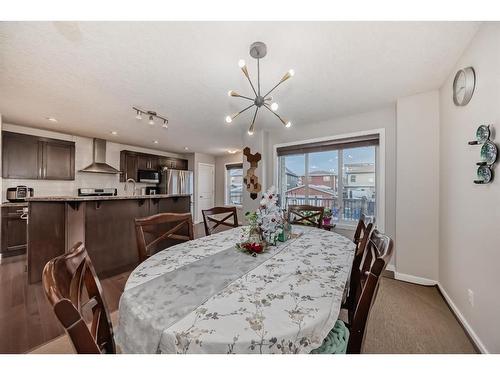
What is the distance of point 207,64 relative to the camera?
191cm

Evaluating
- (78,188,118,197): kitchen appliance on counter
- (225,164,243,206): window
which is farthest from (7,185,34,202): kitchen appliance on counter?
(225,164,243,206): window

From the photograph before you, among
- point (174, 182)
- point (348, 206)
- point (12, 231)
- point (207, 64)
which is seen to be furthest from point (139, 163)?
point (348, 206)

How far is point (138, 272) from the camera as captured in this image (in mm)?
1022

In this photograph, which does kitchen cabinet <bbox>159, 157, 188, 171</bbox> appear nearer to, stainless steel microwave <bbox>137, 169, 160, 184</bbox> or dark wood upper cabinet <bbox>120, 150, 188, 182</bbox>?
dark wood upper cabinet <bbox>120, 150, 188, 182</bbox>

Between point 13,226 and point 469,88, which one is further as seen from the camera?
point 13,226

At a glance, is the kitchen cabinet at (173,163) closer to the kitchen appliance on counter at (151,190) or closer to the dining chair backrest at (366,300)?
the kitchen appliance on counter at (151,190)

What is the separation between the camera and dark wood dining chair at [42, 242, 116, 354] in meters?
0.48

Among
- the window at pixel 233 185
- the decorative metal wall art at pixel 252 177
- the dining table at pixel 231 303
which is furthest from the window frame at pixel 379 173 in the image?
the window at pixel 233 185
